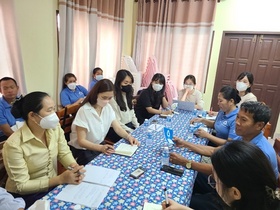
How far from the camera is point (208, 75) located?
4.07 m

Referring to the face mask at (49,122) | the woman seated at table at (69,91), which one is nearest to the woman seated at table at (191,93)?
the woman seated at table at (69,91)

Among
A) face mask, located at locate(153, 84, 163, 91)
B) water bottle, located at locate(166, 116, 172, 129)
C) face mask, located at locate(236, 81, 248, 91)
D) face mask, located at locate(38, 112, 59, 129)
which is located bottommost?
water bottle, located at locate(166, 116, 172, 129)

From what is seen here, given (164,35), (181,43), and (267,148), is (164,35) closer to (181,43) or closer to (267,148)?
(181,43)

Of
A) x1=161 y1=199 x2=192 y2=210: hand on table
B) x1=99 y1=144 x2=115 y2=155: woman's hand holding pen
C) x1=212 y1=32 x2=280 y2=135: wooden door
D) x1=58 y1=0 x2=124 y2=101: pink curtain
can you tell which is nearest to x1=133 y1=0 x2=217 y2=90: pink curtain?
x1=212 y1=32 x2=280 y2=135: wooden door

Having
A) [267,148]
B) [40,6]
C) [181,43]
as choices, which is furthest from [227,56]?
[40,6]

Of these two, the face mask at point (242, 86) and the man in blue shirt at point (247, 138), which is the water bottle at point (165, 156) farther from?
the face mask at point (242, 86)

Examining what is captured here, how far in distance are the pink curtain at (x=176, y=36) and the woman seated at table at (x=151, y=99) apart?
1.37m

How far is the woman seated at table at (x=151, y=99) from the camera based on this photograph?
2.79 metres

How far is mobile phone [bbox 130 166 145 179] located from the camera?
3.76 ft

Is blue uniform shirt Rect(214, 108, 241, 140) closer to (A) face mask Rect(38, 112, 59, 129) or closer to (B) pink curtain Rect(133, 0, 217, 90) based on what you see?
(A) face mask Rect(38, 112, 59, 129)

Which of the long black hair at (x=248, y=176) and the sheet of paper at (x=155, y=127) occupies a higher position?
the long black hair at (x=248, y=176)

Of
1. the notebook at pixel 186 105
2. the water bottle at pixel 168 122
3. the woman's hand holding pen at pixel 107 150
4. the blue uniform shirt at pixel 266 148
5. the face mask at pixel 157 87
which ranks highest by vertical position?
the face mask at pixel 157 87

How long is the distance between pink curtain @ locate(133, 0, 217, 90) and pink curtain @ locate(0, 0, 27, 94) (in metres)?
2.54

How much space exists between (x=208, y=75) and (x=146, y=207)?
11.9ft
